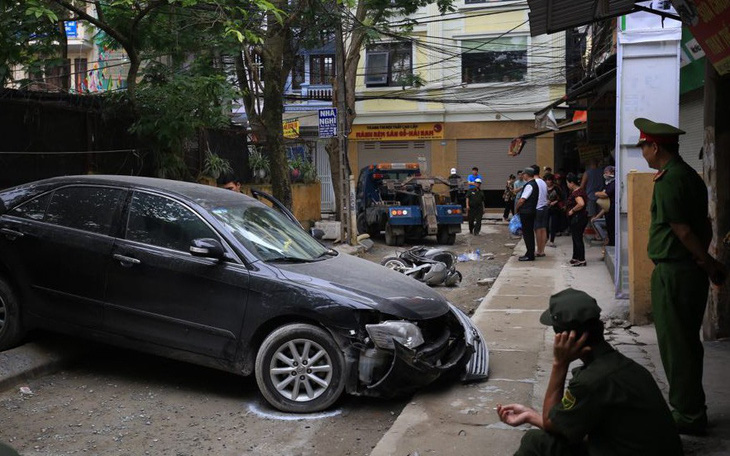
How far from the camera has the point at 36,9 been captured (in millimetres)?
8062

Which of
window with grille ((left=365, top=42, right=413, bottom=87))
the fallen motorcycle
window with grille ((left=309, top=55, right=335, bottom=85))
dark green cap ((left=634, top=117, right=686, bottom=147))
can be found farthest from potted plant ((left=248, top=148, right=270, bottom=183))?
dark green cap ((left=634, top=117, right=686, bottom=147))

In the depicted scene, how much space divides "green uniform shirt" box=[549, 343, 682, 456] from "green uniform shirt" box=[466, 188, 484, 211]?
18175 mm

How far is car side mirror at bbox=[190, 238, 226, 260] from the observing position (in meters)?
5.44

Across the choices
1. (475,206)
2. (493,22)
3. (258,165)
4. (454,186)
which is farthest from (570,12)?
(493,22)

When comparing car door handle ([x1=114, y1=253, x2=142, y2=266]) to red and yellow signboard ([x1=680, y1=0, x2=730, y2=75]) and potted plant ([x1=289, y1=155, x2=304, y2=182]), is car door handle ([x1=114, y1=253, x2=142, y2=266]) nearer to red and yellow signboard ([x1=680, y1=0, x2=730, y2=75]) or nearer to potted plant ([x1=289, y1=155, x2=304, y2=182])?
red and yellow signboard ([x1=680, y1=0, x2=730, y2=75])

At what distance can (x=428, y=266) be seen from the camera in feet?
38.2

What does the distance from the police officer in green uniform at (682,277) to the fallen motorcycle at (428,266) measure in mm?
7453

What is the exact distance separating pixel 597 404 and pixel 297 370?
2.94 meters

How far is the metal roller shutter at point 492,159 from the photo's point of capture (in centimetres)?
3108

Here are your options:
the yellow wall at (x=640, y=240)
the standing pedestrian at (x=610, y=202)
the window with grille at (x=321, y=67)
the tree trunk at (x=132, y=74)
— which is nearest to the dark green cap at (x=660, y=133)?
the yellow wall at (x=640, y=240)

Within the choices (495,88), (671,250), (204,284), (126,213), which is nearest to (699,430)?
(671,250)

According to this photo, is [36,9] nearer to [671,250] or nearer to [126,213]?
[126,213]

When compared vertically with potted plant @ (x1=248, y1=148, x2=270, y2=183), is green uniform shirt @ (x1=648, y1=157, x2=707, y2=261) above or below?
below

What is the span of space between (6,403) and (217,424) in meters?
1.72
